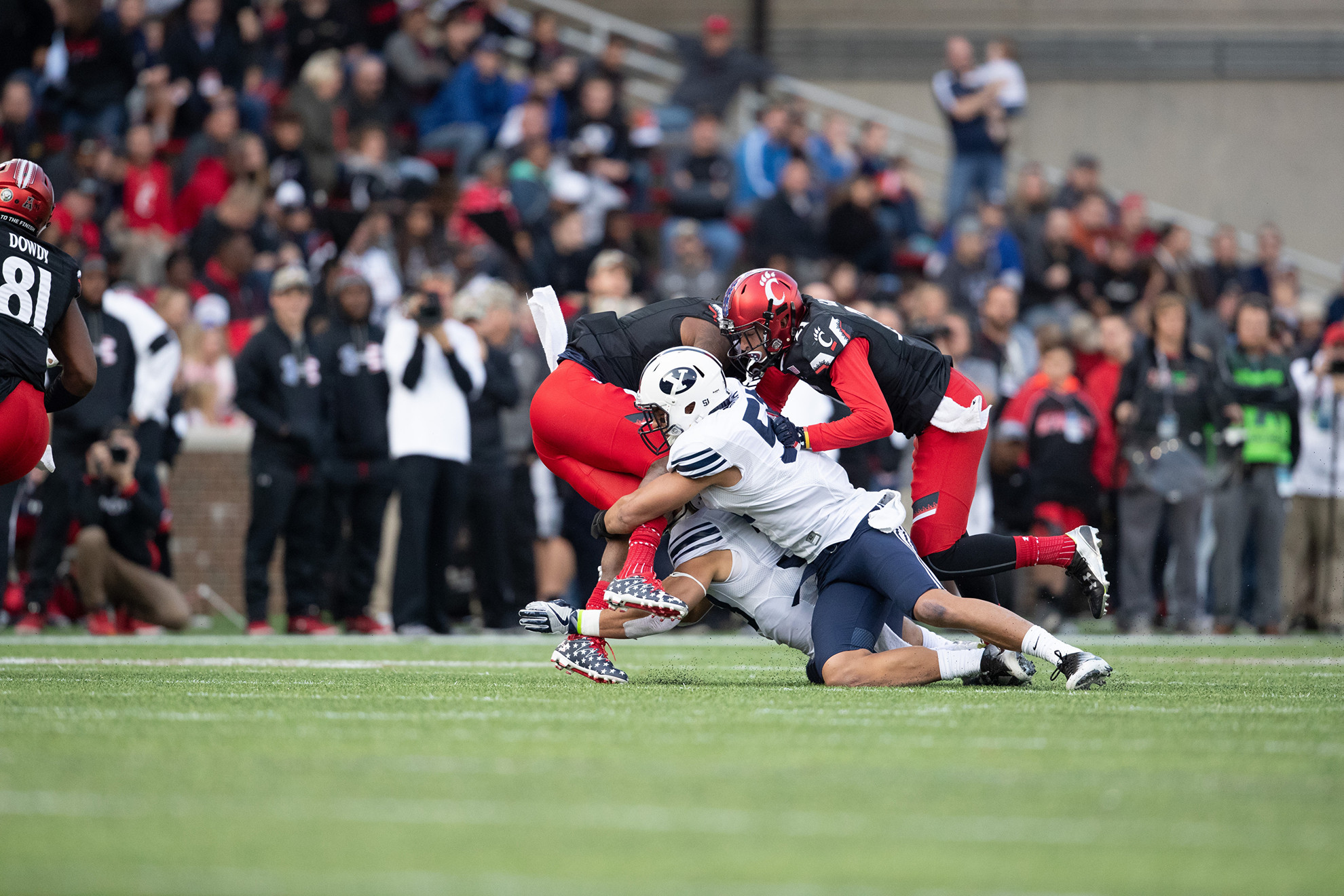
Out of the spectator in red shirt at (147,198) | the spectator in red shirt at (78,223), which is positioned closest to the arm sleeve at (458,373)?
the spectator in red shirt at (78,223)

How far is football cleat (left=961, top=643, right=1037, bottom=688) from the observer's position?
6793 mm

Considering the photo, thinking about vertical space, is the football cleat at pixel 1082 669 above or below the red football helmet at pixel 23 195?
below

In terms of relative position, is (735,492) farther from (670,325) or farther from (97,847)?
(97,847)

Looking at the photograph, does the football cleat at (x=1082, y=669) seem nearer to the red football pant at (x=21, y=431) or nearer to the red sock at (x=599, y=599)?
the red sock at (x=599, y=599)

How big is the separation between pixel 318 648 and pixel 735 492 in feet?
12.5

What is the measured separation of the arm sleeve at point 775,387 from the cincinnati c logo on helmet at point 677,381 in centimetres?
105

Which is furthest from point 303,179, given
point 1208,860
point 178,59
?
point 1208,860

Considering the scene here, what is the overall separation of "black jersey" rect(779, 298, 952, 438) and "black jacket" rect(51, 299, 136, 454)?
5.57 meters

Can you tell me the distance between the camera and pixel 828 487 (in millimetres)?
6824

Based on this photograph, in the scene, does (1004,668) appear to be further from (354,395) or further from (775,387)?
(354,395)

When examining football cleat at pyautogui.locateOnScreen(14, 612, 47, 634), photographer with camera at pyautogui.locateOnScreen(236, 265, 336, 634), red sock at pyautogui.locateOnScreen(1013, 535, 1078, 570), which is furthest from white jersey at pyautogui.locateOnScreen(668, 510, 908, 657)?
football cleat at pyautogui.locateOnScreen(14, 612, 47, 634)

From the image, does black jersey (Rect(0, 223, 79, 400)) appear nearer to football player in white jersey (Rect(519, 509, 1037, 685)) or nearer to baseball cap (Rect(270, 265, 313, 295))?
football player in white jersey (Rect(519, 509, 1037, 685))

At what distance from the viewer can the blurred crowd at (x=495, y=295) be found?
11.4 meters

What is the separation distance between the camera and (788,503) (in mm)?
6750
